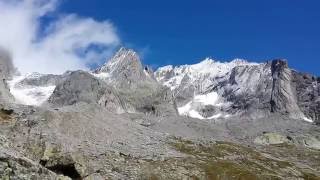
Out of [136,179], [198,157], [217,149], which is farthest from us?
[217,149]

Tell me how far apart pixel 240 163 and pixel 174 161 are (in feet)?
65.4

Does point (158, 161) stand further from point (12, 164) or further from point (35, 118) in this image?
point (12, 164)

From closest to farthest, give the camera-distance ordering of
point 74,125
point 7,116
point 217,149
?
point 7,116
point 74,125
point 217,149

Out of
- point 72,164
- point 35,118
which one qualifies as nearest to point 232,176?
point 35,118

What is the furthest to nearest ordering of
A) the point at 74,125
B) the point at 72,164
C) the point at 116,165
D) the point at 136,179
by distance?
1. the point at 74,125
2. the point at 116,165
3. the point at 136,179
4. the point at 72,164

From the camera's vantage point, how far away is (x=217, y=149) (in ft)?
340

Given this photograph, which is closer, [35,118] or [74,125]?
[35,118]

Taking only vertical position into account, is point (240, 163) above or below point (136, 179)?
above

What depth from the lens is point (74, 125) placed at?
82.1 meters

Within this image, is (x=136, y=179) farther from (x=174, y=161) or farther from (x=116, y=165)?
(x=174, y=161)

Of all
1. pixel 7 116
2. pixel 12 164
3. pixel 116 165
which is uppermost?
pixel 7 116

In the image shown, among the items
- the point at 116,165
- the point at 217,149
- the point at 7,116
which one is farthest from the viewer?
the point at 217,149

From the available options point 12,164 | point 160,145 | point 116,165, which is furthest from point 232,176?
point 12,164

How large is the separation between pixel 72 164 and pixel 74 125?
4398cm
